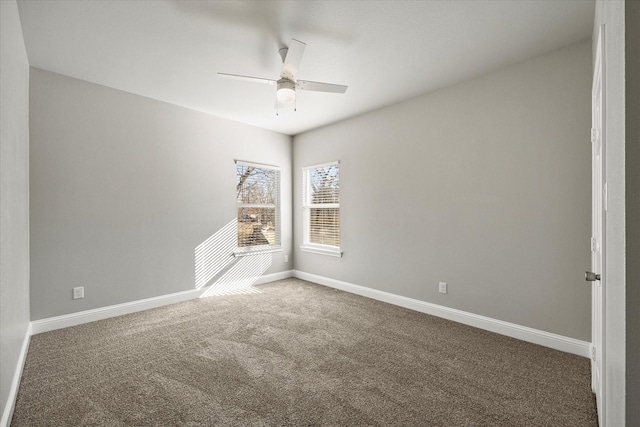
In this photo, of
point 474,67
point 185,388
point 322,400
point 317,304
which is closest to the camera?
point 322,400

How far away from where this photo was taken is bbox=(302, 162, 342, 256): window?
4.66 m

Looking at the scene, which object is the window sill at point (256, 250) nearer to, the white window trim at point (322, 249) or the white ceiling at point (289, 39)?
the white window trim at point (322, 249)

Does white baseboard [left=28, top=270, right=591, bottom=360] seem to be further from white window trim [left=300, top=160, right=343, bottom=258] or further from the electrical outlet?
white window trim [left=300, top=160, right=343, bottom=258]

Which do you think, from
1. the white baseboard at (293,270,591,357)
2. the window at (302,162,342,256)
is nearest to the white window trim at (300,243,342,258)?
the window at (302,162,342,256)

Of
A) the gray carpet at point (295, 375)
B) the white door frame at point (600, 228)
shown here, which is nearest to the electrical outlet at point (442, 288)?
the gray carpet at point (295, 375)

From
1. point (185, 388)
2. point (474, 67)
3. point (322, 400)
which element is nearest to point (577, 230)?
point (474, 67)

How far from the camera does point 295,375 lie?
84.3 inches

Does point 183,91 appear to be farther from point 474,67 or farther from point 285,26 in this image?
point 474,67

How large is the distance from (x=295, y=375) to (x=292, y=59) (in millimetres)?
2382

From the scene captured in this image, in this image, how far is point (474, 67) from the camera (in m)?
2.85

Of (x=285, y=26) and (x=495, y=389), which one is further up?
(x=285, y=26)

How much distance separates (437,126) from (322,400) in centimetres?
292

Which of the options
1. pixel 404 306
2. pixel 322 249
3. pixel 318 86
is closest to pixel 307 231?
pixel 322 249

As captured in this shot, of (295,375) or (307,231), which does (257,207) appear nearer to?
(307,231)
